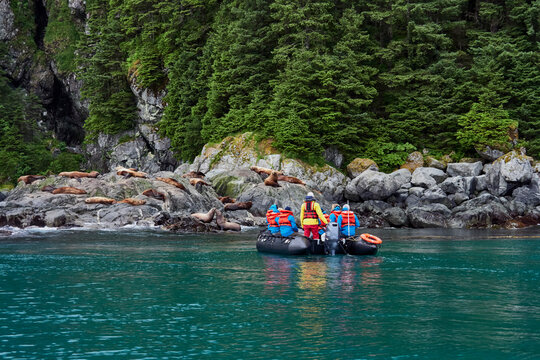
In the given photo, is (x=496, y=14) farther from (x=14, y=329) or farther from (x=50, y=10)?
(x=50, y=10)

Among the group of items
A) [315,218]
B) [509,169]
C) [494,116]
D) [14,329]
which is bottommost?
[14,329]

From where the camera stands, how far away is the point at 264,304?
517 inches

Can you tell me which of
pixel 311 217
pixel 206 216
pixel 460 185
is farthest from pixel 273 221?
pixel 460 185

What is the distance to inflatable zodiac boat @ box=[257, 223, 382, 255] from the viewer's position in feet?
73.4

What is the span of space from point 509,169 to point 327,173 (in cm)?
1410

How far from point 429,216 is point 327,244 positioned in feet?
58.2

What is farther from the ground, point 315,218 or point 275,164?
point 275,164

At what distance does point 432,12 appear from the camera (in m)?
56.0

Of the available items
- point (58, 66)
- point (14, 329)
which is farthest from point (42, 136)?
point (14, 329)

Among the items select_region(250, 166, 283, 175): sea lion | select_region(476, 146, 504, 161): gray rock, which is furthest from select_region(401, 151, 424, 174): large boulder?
select_region(250, 166, 283, 175): sea lion

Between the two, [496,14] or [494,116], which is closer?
[494,116]

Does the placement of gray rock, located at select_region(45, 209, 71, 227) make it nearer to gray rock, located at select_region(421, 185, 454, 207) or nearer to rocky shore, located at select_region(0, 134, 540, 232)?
rocky shore, located at select_region(0, 134, 540, 232)

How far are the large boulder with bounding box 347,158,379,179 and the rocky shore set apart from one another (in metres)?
0.09

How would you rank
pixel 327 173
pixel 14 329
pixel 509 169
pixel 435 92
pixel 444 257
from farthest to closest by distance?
pixel 435 92 < pixel 327 173 < pixel 509 169 < pixel 444 257 < pixel 14 329
